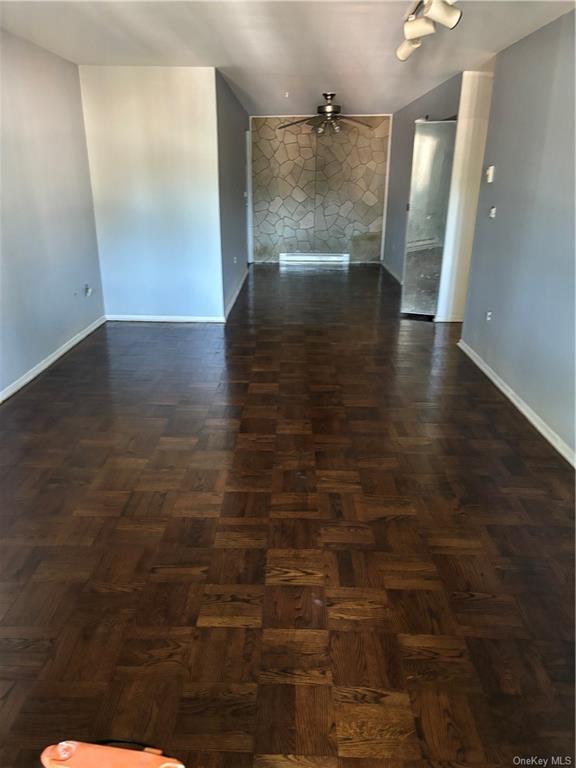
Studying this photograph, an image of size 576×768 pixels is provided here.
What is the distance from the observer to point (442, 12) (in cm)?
235

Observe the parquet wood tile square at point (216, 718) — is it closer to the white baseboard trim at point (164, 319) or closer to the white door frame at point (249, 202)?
the white baseboard trim at point (164, 319)

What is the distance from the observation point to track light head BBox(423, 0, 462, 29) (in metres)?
2.32

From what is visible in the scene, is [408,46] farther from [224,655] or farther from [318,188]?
[318,188]

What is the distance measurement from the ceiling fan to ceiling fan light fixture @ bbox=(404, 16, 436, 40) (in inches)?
125

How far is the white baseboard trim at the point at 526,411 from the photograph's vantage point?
8.54ft

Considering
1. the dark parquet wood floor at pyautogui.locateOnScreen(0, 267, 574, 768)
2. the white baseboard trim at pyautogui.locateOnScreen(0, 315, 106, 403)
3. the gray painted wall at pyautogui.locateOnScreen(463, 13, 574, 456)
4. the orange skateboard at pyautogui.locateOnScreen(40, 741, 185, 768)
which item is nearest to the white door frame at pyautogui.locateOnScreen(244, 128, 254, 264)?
the white baseboard trim at pyautogui.locateOnScreen(0, 315, 106, 403)

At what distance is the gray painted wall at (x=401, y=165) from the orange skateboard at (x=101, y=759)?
5.18 meters

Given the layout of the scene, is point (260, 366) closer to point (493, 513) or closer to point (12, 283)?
point (12, 283)

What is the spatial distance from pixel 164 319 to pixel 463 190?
3012 millimetres

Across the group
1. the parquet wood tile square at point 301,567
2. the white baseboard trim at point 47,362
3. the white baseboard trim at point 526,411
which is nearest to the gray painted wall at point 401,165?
the white baseboard trim at point 526,411

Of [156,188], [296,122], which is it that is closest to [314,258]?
[296,122]

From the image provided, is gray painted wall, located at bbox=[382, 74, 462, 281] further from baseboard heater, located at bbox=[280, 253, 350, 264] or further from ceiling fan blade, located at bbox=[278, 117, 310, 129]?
ceiling fan blade, located at bbox=[278, 117, 310, 129]

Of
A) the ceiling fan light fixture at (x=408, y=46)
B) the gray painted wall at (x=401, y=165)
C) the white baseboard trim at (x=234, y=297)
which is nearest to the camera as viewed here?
the ceiling fan light fixture at (x=408, y=46)

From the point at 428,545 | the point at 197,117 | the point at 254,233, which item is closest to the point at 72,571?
the point at 428,545
